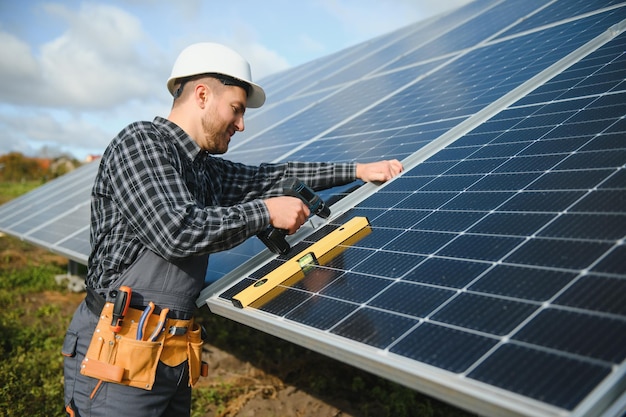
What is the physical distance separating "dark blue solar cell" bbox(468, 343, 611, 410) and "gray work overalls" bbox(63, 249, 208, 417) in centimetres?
214

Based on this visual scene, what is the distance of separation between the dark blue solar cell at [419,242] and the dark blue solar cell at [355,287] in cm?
30

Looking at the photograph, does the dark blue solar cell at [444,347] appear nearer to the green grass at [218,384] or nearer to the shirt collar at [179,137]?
the shirt collar at [179,137]

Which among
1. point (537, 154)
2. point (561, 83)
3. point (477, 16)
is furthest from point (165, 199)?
point (477, 16)

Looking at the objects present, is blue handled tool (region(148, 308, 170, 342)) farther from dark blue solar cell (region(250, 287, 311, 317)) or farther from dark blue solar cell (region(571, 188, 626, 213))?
dark blue solar cell (region(571, 188, 626, 213))

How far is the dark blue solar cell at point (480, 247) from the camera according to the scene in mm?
2623

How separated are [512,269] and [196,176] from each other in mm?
2268

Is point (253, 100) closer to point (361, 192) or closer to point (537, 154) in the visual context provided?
point (361, 192)

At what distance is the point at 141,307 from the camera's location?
3408mm

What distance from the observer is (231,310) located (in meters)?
3.27

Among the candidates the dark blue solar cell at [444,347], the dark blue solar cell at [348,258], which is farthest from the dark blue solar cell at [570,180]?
the dark blue solar cell at [444,347]

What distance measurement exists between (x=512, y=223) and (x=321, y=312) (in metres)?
→ 1.14

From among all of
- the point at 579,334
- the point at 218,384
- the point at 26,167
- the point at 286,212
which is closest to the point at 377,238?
the point at 286,212

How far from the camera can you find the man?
316 centimetres

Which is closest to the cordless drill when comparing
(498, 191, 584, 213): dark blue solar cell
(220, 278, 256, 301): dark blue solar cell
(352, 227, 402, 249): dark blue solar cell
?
(220, 278, 256, 301): dark blue solar cell
